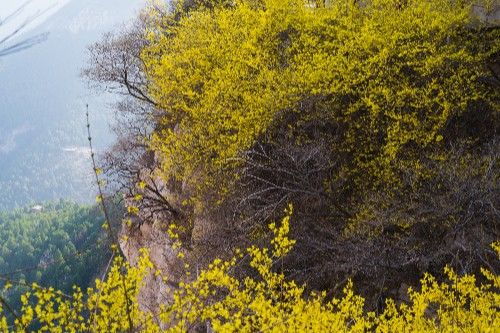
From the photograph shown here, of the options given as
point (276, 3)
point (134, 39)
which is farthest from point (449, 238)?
point (134, 39)

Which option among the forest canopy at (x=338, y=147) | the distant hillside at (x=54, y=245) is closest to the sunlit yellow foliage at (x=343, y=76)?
the forest canopy at (x=338, y=147)

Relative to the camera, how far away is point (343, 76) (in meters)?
→ 16.1

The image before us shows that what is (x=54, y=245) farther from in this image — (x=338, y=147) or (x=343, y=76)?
(x=343, y=76)

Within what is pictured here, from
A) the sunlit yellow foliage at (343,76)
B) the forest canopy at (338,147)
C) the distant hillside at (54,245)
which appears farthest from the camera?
the distant hillside at (54,245)

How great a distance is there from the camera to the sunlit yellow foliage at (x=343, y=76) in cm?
1594

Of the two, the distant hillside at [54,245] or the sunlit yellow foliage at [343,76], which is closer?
the sunlit yellow foliage at [343,76]

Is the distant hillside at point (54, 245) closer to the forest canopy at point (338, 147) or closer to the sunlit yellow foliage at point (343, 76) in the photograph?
the forest canopy at point (338, 147)

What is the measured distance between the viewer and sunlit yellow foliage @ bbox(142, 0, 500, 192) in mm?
15938

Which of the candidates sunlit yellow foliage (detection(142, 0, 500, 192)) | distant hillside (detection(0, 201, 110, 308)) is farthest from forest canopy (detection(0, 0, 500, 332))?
distant hillside (detection(0, 201, 110, 308))

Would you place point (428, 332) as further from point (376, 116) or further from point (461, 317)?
point (376, 116)

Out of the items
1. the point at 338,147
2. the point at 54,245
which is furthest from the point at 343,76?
the point at 54,245

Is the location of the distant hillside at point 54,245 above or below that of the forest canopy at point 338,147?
below

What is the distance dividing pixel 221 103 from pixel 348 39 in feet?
16.0

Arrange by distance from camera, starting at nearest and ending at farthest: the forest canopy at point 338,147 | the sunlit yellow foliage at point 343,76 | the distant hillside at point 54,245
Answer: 1. the forest canopy at point 338,147
2. the sunlit yellow foliage at point 343,76
3. the distant hillside at point 54,245
